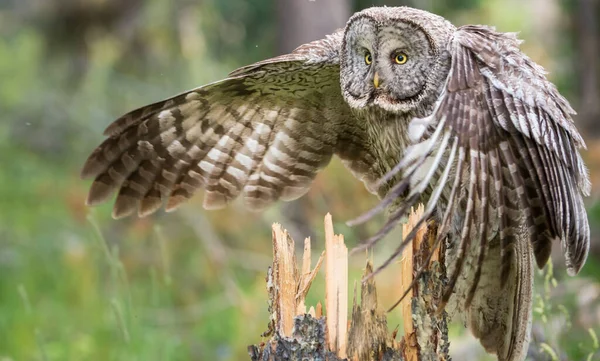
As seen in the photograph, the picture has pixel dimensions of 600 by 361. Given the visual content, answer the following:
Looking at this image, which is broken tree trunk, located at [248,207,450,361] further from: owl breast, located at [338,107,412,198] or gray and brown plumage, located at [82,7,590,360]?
owl breast, located at [338,107,412,198]

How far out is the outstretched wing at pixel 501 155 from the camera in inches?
122

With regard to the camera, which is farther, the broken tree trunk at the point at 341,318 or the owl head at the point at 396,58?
the owl head at the point at 396,58

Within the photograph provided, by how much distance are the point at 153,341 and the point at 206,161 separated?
82.8 inches

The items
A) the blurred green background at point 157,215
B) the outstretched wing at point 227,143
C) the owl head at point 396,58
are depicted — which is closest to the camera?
the owl head at point 396,58

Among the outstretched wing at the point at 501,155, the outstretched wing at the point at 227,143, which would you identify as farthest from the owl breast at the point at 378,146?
the outstretched wing at the point at 501,155

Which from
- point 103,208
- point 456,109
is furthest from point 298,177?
point 103,208

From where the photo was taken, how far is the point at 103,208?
9914mm

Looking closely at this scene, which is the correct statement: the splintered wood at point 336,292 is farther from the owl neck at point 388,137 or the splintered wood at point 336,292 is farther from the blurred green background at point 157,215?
the blurred green background at point 157,215

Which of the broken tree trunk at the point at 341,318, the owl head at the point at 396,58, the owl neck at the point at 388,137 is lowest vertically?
the broken tree trunk at the point at 341,318

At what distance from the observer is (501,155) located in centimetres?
318

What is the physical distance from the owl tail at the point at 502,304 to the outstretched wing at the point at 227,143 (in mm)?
1110

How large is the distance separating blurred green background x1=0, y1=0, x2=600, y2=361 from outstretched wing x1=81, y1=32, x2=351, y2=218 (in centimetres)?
75

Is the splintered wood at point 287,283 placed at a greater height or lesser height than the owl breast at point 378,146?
lesser

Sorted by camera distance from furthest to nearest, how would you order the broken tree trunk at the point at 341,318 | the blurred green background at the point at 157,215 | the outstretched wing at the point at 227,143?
1. the blurred green background at the point at 157,215
2. the outstretched wing at the point at 227,143
3. the broken tree trunk at the point at 341,318
